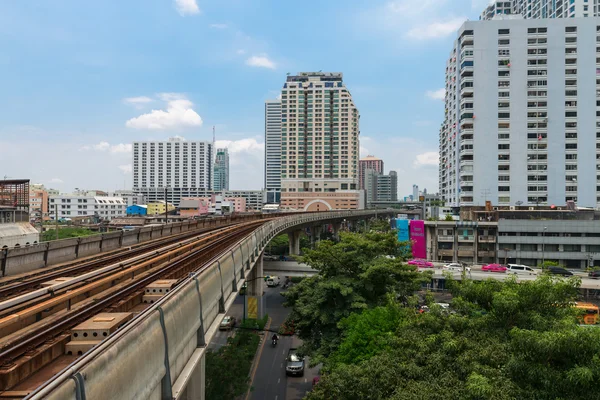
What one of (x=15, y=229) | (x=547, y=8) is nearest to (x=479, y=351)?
(x=15, y=229)

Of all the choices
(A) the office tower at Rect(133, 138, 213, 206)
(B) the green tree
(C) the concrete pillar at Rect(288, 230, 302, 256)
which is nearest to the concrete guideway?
(B) the green tree

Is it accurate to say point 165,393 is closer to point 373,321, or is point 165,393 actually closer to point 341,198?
point 373,321

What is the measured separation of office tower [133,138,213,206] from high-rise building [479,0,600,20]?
124778 millimetres

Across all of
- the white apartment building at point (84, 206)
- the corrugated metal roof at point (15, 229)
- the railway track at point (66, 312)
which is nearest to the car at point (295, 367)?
the railway track at point (66, 312)

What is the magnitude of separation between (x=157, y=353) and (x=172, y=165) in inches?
7116

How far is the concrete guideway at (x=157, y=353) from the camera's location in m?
4.00

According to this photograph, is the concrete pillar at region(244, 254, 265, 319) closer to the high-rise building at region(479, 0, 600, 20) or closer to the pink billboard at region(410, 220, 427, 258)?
the pink billboard at region(410, 220, 427, 258)

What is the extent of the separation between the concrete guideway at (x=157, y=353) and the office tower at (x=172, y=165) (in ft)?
560

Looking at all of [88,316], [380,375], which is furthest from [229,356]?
[88,316]

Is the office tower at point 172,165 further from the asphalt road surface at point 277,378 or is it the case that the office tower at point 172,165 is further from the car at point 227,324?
the asphalt road surface at point 277,378

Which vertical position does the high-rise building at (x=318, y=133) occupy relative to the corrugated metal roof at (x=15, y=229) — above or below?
above

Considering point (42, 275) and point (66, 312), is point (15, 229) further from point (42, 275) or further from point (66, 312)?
point (66, 312)

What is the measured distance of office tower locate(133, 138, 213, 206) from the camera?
579ft

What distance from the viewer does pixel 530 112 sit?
2330 inches
